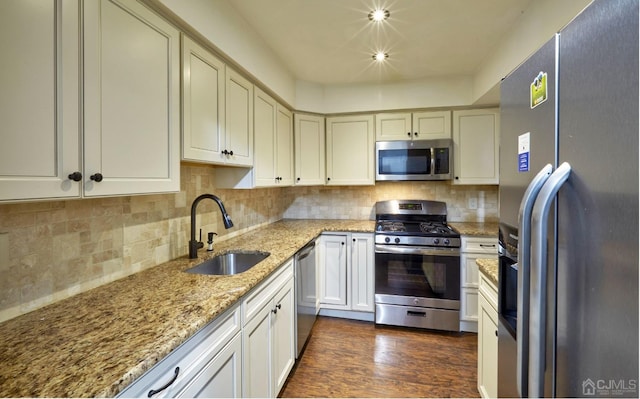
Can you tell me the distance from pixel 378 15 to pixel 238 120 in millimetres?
1167

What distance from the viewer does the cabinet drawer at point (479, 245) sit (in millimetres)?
2549

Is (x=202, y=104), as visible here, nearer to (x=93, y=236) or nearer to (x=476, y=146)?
(x=93, y=236)

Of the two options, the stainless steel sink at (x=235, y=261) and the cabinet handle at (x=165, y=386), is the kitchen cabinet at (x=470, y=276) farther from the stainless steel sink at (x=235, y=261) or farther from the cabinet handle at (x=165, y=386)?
the cabinet handle at (x=165, y=386)

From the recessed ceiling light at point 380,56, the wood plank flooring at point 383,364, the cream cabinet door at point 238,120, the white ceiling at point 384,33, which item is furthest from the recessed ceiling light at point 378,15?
the wood plank flooring at point 383,364

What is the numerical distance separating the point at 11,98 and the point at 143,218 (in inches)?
33.7

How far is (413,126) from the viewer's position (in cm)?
299

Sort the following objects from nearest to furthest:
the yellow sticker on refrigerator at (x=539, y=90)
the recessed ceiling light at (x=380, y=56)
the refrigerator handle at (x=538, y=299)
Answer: the refrigerator handle at (x=538, y=299) < the yellow sticker on refrigerator at (x=539, y=90) < the recessed ceiling light at (x=380, y=56)

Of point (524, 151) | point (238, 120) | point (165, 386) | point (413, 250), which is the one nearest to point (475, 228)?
point (413, 250)

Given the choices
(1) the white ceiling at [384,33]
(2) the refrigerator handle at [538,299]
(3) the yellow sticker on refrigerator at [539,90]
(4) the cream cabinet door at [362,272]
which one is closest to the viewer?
(2) the refrigerator handle at [538,299]

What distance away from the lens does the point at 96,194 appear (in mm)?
937

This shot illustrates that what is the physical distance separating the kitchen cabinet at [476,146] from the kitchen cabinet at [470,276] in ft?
2.17

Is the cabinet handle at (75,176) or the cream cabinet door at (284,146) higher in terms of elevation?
the cream cabinet door at (284,146)

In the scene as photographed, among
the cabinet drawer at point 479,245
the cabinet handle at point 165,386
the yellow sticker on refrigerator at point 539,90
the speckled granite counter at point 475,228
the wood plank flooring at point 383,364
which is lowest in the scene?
the wood plank flooring at point 383,364

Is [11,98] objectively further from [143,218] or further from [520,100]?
[520,100]
